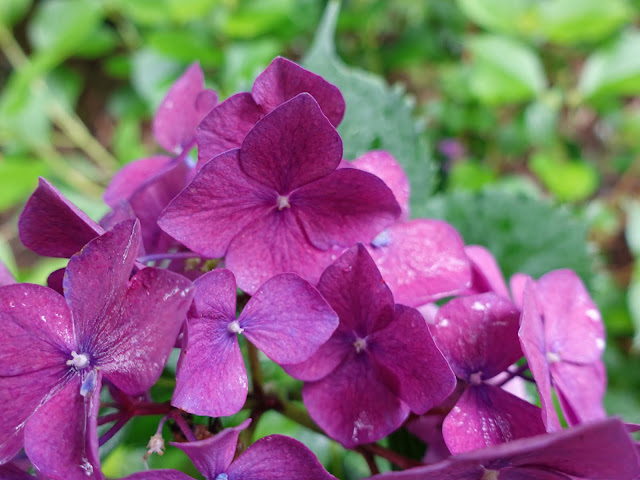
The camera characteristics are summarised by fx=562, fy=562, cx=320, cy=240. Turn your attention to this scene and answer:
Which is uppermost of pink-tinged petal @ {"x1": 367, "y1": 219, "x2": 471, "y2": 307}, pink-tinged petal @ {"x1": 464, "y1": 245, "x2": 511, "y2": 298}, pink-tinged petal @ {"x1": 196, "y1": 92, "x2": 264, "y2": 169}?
pink-tinged petal @ {"x1": 196, "y1": 92, "x2": 264, "y2": 169}

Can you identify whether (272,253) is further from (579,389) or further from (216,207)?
(579,389)

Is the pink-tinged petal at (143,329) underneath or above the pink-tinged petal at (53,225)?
underneath

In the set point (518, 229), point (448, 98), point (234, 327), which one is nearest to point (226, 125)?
point (234, 327)

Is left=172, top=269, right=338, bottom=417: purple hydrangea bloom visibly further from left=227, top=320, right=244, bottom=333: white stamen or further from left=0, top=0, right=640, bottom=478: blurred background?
left=0, top=0, right=640, bottom=478: blurred background

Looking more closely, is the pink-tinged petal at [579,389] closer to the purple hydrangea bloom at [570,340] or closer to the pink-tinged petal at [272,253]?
the purple hydrangea bloom at [570,340]

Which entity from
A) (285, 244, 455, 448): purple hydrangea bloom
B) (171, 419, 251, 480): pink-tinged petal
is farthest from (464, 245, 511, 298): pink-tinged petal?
(171, 419, 251, 480): pink-tinged petal

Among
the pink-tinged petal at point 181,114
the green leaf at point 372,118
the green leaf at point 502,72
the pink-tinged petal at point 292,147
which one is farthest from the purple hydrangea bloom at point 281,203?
the green leaf at point 502,72
